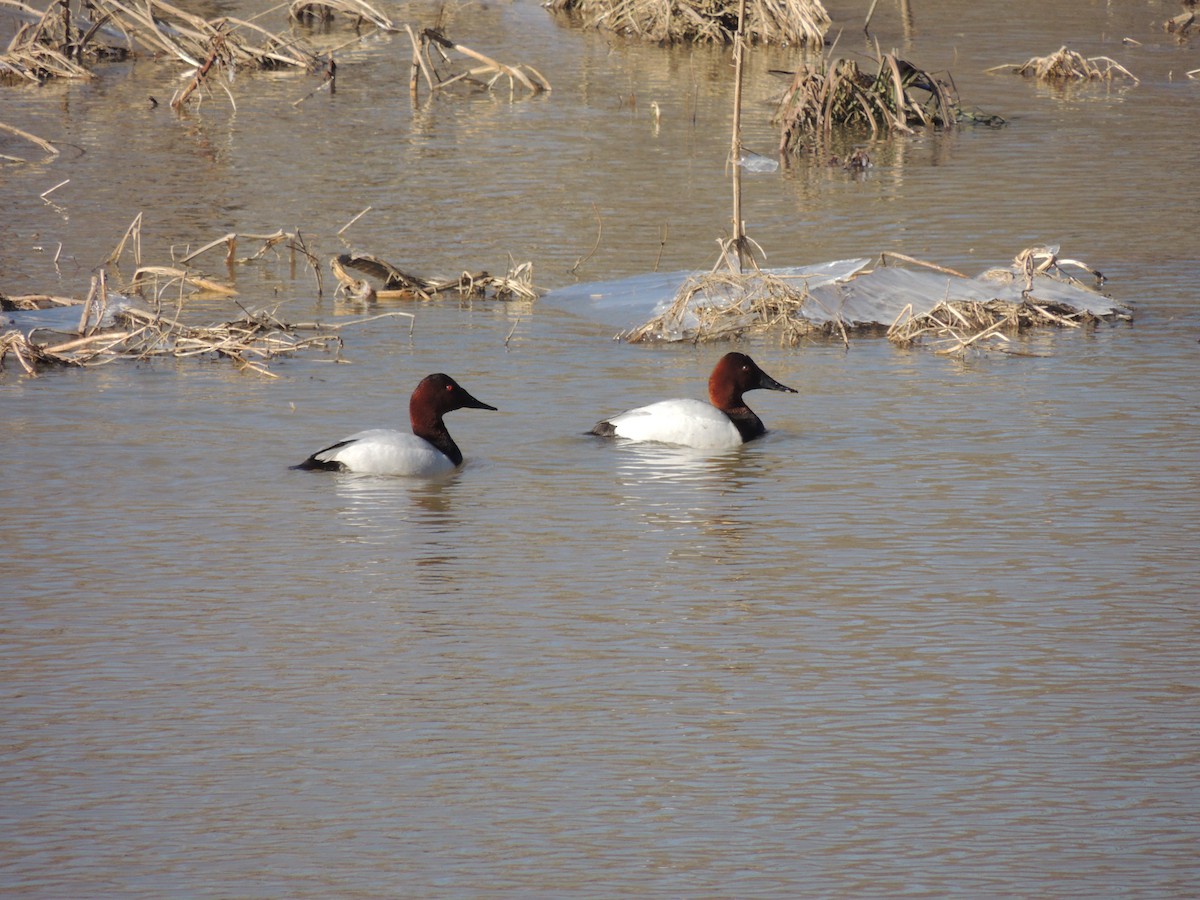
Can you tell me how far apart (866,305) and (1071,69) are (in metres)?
13.2

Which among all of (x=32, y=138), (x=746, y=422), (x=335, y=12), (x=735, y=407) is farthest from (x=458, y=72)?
(x=746, y=422)

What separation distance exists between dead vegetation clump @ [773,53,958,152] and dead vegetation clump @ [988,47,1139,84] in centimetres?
313

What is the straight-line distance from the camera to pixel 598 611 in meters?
6.51

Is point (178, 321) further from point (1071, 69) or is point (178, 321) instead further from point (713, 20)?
point (713, 20)

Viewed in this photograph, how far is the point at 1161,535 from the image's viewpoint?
746 cm

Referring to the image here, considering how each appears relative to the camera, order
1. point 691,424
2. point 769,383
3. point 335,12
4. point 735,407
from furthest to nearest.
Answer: point 335,12, point 769,383, point 735,407, point 691,424

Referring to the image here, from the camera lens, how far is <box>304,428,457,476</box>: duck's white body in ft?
27.1

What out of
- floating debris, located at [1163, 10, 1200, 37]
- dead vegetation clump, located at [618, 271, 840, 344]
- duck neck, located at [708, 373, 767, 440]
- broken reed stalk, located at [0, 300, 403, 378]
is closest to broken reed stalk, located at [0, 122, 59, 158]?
broken reed stalk, located at [0, 300, 403, 378]

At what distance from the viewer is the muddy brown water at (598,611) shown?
4738 millimetres

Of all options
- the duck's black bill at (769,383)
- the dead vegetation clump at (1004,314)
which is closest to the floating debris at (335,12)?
the dead vegetation clump at (1004,314)

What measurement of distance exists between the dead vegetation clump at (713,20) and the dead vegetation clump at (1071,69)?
366cm

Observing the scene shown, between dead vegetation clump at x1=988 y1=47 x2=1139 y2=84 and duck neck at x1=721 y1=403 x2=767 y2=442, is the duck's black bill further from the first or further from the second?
dead vegetation clump at x1=988 y1=47 x2=1139 y2=84

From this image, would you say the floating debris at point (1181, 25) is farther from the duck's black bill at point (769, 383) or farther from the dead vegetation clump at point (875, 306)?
the duck's black bill at point (769, 383)

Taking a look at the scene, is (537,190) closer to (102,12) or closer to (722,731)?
(102,12)
